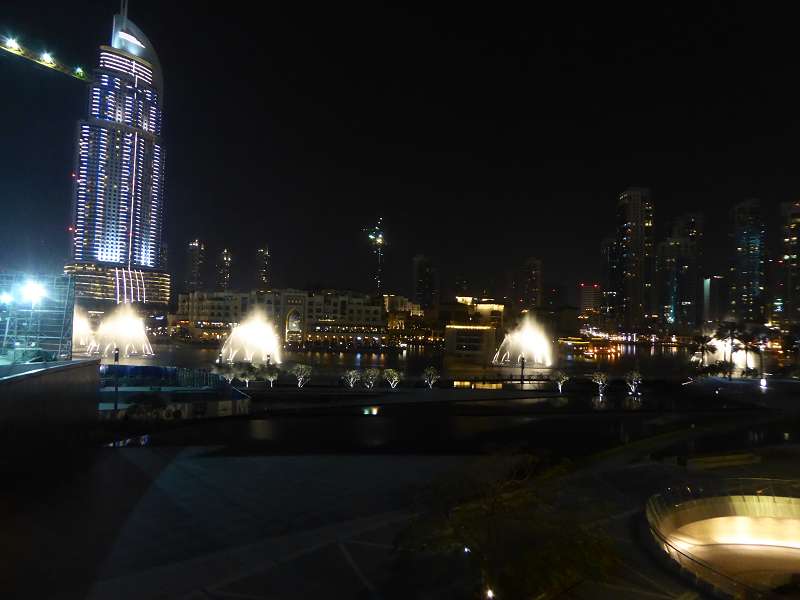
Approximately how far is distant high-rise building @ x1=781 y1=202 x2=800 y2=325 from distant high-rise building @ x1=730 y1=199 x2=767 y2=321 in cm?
1549

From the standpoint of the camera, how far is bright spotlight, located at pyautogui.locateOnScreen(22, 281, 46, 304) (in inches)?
667

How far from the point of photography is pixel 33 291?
1698 centimetres

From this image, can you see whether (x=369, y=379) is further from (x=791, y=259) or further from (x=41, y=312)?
(x=791, y=259)

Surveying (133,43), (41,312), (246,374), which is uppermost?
(133,43)

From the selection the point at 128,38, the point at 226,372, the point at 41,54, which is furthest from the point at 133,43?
the point at 226,372

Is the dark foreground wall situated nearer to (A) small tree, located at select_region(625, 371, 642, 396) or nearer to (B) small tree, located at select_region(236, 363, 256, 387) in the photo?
(B) small tree, located at select_region(236, 363, 256, 387)

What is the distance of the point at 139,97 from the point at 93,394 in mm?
106953

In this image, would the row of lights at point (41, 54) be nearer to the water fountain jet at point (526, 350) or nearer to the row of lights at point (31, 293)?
the row of lights at point (31, 293)

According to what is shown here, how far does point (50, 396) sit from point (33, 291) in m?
7.48

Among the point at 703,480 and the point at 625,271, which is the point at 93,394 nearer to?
the point at 703,480

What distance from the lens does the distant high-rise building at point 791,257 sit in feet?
381

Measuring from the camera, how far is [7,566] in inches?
304

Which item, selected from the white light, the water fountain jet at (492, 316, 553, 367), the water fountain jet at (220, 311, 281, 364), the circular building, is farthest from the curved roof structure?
the circular building

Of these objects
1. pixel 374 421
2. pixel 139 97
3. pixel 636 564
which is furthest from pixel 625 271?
Result: pixel 636 564
